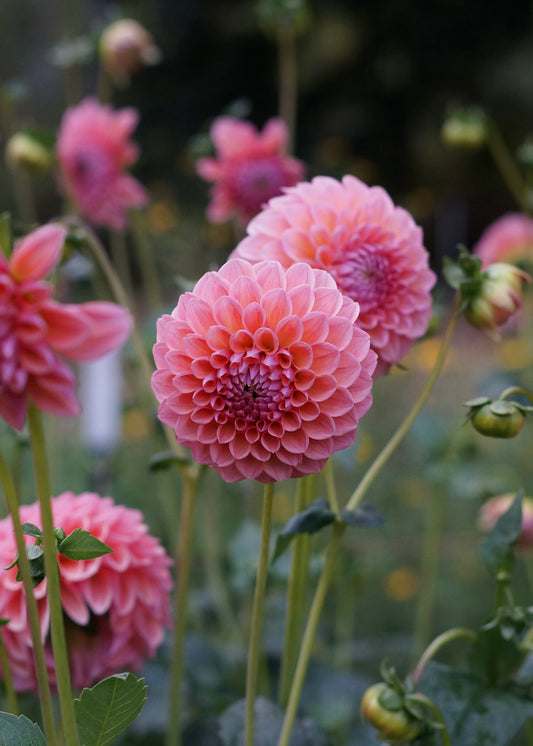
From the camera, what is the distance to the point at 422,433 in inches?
41.2

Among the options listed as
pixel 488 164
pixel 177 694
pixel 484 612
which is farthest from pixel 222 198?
pixel 488 164

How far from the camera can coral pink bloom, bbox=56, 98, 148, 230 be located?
0.99 metres

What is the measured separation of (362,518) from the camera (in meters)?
0.50

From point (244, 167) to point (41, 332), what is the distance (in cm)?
65

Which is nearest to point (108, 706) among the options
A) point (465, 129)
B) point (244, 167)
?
point (244, 167)

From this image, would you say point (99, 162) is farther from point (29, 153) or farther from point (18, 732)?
point (18, 732)

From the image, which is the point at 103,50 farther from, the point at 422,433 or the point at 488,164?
the point at 488,164

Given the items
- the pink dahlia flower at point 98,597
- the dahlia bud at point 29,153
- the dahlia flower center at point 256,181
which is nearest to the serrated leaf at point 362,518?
the pink dahlia flower at point 98,597

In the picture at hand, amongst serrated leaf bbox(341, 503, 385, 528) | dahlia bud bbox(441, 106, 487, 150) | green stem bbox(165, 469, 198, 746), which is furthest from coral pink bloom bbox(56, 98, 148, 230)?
serrated leaf bbox(341, 503, 385, 528)

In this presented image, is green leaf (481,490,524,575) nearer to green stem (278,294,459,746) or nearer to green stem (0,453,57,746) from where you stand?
green stem (278,294,459,746)

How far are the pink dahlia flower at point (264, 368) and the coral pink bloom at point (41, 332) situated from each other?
2.8 inches

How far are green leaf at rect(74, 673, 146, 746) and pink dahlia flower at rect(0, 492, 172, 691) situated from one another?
0.08m

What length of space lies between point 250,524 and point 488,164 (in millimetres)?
3582

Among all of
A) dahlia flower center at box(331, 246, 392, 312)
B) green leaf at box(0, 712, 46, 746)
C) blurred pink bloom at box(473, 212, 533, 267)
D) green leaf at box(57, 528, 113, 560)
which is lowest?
green leaf at box(0, 712, 46, 746)
